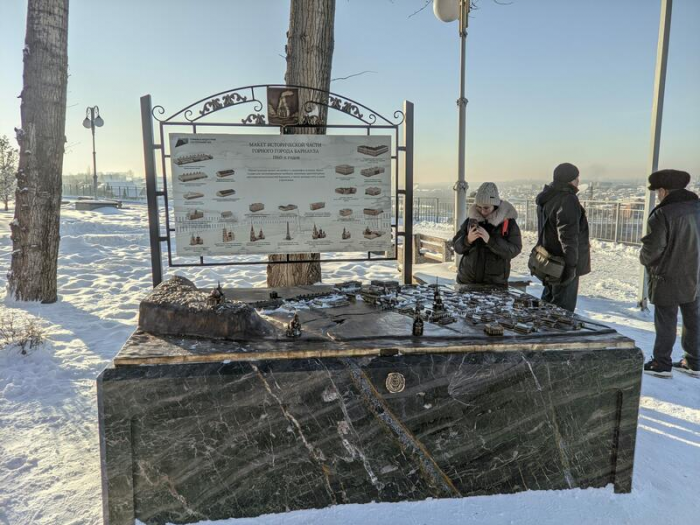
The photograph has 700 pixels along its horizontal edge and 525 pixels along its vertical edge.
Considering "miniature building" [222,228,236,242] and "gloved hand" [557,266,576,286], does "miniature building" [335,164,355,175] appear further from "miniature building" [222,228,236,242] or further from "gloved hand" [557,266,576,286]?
"gloved hand" [557,266,576,286]

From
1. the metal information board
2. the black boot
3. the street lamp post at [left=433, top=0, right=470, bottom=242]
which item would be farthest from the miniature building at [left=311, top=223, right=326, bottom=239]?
the street lamp post at [left=433, top=0, right=470, bottom=242]

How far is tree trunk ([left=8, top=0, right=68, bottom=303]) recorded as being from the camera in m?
6.45

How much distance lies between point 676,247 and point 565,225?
956 mm

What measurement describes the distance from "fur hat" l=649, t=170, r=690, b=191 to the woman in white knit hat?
1340mm

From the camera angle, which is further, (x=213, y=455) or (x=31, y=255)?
(x=31, y=255)

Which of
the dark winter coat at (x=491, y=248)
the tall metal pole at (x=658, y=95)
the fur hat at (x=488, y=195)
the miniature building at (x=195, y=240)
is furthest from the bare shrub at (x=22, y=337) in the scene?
the tall metal pole at (x=658, y=95)

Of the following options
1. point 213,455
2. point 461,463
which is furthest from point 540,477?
point 213,455

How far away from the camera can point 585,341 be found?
2.48 m

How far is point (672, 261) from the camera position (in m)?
4.09

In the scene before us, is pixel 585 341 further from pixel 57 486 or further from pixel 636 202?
pixel 636 202

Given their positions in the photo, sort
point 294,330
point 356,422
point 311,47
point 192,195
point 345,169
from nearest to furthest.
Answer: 1. point 356,422
2. point 294,330
3. point 192,195
4. point 345,169
5. point 311,47

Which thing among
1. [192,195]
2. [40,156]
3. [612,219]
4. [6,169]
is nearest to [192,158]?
[192,195]

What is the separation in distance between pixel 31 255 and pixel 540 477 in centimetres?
704

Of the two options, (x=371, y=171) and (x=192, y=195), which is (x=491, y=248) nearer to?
(x=371, y=171)
